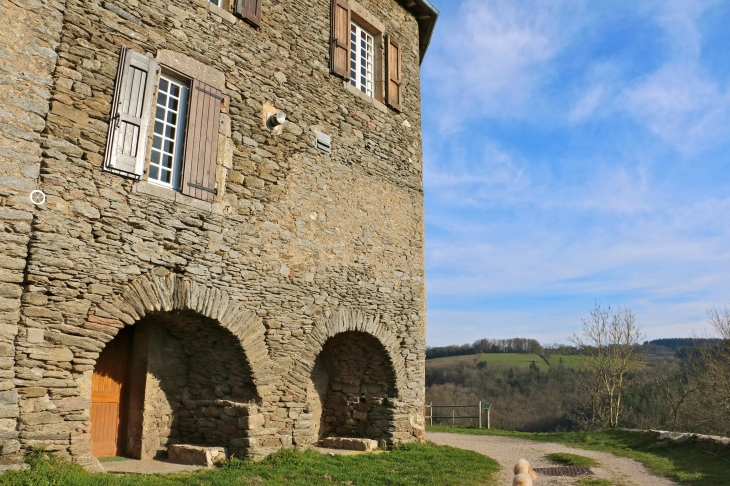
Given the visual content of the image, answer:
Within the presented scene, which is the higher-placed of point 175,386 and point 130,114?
point 130,114

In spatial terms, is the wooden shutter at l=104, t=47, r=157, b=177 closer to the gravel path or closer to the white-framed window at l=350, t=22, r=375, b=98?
the white-framed window at l=350, t=22, r=375, b=98

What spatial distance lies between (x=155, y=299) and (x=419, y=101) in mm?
7682

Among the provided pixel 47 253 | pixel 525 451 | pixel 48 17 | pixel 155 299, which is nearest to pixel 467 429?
pixel 525 451

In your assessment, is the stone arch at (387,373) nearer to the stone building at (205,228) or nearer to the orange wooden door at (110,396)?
the stone building at (205,228)

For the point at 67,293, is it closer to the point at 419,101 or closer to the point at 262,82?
the point at 262,82

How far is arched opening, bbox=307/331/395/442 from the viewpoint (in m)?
9.77

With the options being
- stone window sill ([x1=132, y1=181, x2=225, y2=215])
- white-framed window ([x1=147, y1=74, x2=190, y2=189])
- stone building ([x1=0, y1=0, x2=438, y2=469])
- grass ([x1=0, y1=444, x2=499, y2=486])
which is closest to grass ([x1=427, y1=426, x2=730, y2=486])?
grass ([x1=0, y1=444, x2=499, y2=486])

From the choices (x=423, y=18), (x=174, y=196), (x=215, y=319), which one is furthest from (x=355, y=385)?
(x=423, y=18)

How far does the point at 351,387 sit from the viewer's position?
33.0ft

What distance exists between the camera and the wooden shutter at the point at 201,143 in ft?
23.0

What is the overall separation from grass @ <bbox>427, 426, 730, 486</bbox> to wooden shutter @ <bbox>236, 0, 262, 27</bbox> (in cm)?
964

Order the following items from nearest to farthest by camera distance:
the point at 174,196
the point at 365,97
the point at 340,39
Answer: the point at 174,196
the point at 340,39
the point at 365,97

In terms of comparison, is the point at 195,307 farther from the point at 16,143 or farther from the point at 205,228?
the point at 16,143

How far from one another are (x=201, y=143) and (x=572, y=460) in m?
8.43
